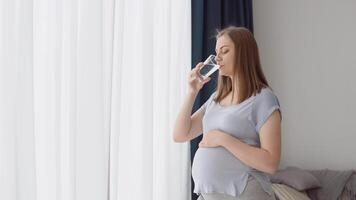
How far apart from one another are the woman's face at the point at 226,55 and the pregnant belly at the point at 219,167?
26 centimetres

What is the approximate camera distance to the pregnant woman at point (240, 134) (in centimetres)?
148

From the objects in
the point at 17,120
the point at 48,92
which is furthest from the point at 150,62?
the point at 17,120

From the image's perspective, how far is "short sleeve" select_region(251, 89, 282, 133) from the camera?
149 cm

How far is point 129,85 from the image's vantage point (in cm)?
209

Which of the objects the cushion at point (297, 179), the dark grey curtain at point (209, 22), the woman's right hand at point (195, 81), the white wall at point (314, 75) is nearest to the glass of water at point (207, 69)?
the woman's right hand at point (195, 81)

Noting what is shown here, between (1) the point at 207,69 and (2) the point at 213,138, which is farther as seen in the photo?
(1) the point at 207,69

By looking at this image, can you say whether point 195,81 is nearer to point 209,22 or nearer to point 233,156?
point 233,156

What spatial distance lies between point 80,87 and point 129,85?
331mm

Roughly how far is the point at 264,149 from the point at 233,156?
0.36 feet

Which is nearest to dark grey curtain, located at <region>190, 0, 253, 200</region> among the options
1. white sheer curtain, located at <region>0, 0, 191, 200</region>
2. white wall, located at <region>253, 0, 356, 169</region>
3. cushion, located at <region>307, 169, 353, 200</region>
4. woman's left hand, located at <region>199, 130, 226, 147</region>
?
white sheer curtain, located at <region>0, 0, 191, 200</region>

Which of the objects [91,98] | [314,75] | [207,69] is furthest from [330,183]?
[91,98]

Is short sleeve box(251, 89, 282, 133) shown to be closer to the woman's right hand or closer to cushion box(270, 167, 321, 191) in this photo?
the woman's right hand

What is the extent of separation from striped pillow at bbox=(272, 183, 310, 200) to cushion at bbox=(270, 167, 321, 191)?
0.14ft

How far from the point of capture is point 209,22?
268cm
